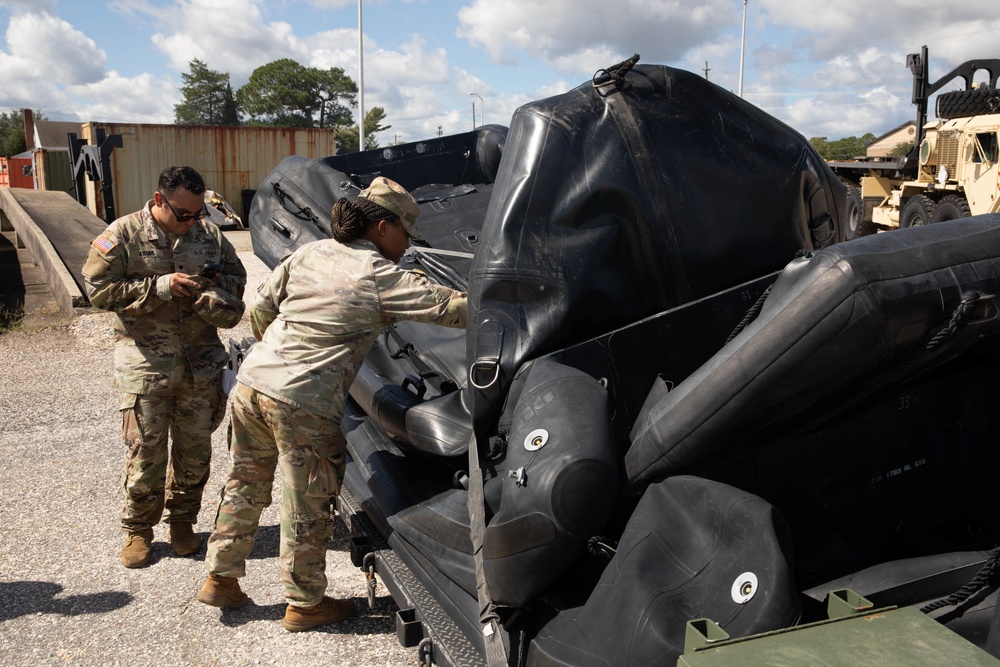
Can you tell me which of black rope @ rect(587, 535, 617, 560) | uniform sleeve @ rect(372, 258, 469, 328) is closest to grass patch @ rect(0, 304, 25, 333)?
uniform sleeve @ rect(372, 258, 469, 328)

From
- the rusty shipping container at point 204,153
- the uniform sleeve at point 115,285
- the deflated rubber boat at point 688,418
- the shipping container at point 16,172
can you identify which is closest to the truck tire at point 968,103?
the deflated rubber boat at point 688,418

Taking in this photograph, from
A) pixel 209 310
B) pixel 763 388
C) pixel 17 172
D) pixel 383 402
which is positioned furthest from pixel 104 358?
pixel 17 172

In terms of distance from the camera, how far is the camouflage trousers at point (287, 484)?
3.34 m

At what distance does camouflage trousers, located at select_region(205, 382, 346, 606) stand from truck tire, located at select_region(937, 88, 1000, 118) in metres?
15.5

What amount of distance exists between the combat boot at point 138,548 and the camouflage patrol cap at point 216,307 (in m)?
1.04

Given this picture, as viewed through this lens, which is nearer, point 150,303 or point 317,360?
point 317,360

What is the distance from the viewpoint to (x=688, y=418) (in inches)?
87.2

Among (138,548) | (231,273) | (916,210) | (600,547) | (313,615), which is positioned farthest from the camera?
(916,210)

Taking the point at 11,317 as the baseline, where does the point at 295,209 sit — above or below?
above

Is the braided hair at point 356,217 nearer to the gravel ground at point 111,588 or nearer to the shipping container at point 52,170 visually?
the gravel ground at point 111,588

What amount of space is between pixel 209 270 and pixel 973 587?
334 cm

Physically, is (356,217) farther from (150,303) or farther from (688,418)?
(688,418)

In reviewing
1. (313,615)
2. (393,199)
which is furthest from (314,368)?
(313,615)

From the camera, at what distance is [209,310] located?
4.09 metres
